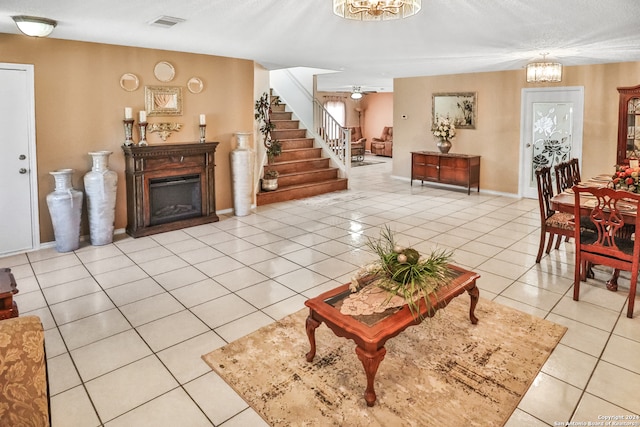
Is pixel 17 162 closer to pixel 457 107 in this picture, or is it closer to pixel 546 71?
pixel 546 71

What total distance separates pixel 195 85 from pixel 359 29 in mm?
2765

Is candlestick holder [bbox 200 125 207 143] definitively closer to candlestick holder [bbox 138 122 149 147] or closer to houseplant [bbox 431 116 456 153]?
candlestick holder [bbox 138 122 149 147]

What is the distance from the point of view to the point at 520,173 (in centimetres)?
790

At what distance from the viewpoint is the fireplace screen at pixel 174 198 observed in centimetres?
578

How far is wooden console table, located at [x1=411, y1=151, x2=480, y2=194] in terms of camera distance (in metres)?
8.22

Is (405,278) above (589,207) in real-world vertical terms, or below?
below

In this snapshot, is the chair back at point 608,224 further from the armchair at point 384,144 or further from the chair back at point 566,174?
the armchair at point 384,144

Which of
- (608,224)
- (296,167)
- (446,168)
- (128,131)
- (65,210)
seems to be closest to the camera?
(608,224)

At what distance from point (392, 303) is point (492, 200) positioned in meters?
6.00

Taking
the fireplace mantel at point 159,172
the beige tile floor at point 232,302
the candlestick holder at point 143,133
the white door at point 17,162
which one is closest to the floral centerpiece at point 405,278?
the beige tile floor at point 232,302

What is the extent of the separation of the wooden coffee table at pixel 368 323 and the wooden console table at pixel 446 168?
5880mm

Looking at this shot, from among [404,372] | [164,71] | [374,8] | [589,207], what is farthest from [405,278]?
[164,71]

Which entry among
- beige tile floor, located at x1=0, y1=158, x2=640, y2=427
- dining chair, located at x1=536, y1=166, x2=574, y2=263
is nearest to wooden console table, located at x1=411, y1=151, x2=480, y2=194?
beige tile floor, located at x1=0, y1=158, x2=640, y2=427

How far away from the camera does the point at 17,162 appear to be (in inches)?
191
